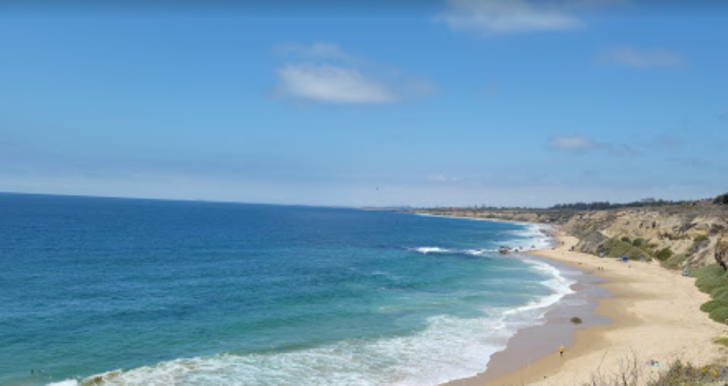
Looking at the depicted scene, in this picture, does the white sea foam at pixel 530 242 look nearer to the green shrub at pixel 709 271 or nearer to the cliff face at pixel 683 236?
the cliff face at pixel 683 236

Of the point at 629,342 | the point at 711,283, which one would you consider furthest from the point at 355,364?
A: the point at 711,283

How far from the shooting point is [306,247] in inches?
3209

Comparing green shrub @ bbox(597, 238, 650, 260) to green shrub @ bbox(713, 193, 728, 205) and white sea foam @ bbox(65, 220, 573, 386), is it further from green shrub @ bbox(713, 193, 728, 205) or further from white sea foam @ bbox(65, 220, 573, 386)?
green shrub @ bbox(713, 193, 728, 205)

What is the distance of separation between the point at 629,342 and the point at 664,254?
48.0 meters

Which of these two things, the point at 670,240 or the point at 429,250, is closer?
the point at 670,240

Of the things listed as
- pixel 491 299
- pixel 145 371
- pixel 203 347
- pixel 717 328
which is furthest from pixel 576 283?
pixel 145 371

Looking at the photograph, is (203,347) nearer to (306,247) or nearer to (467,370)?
(467,370)

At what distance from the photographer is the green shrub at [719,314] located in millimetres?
30998

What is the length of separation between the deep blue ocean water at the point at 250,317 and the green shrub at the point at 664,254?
2067 cm

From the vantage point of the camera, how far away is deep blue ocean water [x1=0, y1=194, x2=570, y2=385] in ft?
74.9

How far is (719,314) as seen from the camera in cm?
3173

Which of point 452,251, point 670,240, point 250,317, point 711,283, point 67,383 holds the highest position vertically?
point 670,240

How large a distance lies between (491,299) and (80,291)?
36.6 m

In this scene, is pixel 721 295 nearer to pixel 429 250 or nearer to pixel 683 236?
pixel 683 236
